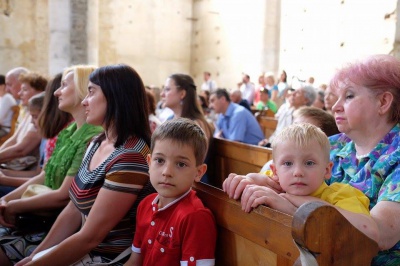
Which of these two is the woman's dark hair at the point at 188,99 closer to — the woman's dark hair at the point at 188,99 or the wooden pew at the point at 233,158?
the woman's dark hair at the point at 188,99

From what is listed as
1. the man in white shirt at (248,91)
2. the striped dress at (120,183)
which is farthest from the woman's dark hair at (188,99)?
the man in white shirt at (248,91)

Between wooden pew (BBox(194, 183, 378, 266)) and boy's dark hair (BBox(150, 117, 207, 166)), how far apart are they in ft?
0.48

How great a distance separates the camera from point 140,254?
5.76ft

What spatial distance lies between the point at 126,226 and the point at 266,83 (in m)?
9.60

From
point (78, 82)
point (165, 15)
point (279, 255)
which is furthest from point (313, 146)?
point (165, 15)

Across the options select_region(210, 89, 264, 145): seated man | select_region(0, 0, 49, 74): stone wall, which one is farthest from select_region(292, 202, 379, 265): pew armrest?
select_region(0, 0, 49, 74): stone wall

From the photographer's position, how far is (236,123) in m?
5.25

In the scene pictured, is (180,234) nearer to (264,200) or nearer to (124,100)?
(264,200)

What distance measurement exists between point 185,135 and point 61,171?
1.23 metres

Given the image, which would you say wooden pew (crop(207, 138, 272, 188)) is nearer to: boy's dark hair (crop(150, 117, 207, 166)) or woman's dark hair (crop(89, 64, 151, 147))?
woman's dark hair (crop(89, 64, 151, 147))

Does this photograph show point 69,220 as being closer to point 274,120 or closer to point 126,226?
point 126,226

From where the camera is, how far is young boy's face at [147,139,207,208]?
164 centimetres

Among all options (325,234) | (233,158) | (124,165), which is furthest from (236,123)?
(325,234)

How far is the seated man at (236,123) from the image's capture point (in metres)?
5.23
